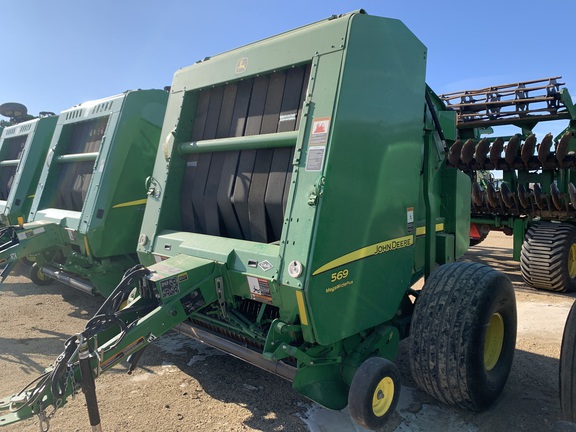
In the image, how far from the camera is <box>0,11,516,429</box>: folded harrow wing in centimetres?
268

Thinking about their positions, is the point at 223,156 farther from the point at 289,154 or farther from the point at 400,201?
the point at 400,201

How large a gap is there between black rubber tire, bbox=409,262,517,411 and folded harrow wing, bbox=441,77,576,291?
454 centimetres

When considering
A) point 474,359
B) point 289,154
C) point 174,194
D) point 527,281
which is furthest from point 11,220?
point 527,281

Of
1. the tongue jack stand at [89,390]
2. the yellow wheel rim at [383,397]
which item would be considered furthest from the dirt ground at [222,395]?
the tongue jack stand at [89,390]

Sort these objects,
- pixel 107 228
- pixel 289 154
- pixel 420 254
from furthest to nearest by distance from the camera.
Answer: pixel 107 228 < pixel 420 254 < pixel 289 154

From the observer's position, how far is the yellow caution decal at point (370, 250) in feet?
8.88

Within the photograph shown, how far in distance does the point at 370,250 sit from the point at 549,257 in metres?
5.36

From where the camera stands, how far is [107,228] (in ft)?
17.4

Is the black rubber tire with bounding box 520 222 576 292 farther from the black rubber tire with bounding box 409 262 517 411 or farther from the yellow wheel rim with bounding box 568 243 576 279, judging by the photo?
the black rubber tire with bounding box 409 262 517 411

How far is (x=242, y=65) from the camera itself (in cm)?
347

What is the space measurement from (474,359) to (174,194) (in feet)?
8.70

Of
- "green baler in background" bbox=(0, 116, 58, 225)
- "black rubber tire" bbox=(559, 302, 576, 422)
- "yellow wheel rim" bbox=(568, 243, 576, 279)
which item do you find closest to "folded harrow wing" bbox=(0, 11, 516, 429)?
"black rubber tire" bbox=(559, 302, 576, 422)

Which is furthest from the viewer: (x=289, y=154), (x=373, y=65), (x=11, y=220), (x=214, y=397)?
(x=11, y=220)

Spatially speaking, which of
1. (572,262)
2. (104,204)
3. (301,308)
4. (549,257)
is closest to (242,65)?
(301,308)
